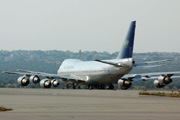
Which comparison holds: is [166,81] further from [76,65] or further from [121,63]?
[76,65]

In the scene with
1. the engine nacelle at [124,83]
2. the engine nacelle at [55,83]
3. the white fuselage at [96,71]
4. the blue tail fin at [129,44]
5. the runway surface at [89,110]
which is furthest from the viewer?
the engine nacelle at [55,83]

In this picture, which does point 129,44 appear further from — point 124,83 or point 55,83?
point 55,83

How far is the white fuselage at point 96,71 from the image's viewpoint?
206 feet

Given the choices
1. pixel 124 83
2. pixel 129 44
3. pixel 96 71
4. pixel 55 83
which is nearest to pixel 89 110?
pixel 124 83

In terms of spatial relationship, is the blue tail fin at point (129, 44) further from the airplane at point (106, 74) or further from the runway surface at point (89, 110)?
the runway surface at point (89, 110)

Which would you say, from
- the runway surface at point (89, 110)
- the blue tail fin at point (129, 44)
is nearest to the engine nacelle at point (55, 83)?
the blue tail fin at point (129, 44)

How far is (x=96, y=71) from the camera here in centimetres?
7000

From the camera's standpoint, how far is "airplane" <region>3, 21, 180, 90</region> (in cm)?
6145

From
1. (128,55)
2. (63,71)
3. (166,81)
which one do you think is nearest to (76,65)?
(63,71)

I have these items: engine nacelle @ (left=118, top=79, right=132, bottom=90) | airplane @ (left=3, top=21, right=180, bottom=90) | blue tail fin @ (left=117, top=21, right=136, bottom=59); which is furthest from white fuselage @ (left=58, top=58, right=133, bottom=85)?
blue tail fin @ (left=117, top=21, right=136, bottom=59)

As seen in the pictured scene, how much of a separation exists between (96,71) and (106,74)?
3.35 m

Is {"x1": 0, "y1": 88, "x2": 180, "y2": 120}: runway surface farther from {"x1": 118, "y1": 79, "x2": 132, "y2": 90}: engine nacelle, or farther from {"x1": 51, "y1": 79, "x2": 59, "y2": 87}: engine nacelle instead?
{"x1": 51, "y1": 79, "x2": 59, "y2": 87}: engine nacelle

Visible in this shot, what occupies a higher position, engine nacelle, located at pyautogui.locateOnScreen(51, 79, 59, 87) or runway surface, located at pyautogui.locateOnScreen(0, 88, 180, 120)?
engine nacelle, located at pyautogui.locateOnScreen(51, 79, 59, 87)

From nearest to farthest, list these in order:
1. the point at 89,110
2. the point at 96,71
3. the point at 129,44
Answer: the point at 89,110
the point at 129,44
the point at 96,71
